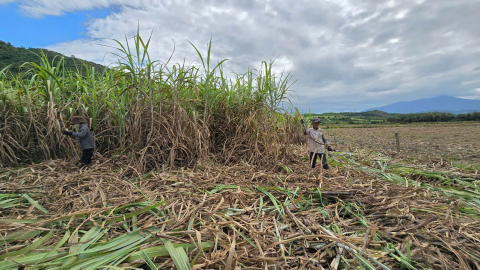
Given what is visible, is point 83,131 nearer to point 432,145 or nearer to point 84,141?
point 84,141

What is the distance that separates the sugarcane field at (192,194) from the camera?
1300 millimetres

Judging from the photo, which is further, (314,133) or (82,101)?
(314,133)

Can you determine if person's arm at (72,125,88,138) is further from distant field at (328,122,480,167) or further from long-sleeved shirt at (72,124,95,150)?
distant field at (328,122,480,167)

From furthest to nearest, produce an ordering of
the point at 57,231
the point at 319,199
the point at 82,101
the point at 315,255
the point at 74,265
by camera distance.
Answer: the point at 82,101
the point at 319,199
the point at 57,231
the point at 315,255
the point at 74,265

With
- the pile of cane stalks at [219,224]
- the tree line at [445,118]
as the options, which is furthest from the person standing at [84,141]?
the tree line at [445,118]

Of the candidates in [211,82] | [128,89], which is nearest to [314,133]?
[211,82]

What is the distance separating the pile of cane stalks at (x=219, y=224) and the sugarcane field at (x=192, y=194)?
10 millimetres

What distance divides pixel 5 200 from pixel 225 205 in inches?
68.6

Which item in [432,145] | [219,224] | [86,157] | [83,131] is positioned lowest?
[432,145]

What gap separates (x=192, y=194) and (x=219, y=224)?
0.54 meters

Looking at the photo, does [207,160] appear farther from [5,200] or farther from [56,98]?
[56,98]

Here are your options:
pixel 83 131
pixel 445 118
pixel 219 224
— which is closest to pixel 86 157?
pixel 83 131

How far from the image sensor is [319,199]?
213 cm

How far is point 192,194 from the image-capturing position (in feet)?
6.49
